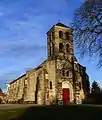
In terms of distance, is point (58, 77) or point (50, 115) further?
point (58, 77)

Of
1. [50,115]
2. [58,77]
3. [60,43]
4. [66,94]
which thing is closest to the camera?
[50,115]

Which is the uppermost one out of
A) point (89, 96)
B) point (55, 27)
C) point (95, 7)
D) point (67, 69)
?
point (55, 27)

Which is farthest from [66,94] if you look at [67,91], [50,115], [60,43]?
[50,115]

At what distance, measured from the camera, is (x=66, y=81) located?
171 ft

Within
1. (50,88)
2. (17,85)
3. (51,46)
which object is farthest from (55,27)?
Answer: (17,85)

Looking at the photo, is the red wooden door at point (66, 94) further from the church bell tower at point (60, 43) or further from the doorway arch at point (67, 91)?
the church bell tower at point (60, 43)

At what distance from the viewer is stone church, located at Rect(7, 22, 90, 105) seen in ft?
164

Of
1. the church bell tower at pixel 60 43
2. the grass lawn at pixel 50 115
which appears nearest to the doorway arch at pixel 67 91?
the church bell tower at pixel 60 43

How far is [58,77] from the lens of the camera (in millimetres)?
51344

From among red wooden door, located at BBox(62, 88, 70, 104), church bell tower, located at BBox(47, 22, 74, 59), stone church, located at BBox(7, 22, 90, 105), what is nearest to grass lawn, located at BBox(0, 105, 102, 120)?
stone church, located at BBox(7, 22, 90, 105)

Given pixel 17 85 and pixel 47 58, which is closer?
pixel 47 58

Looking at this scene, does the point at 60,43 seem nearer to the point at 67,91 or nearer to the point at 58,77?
the point at 58,77

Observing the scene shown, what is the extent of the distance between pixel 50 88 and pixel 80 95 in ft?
21.2

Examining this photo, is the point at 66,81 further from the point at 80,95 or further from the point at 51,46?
the point at 51,46
